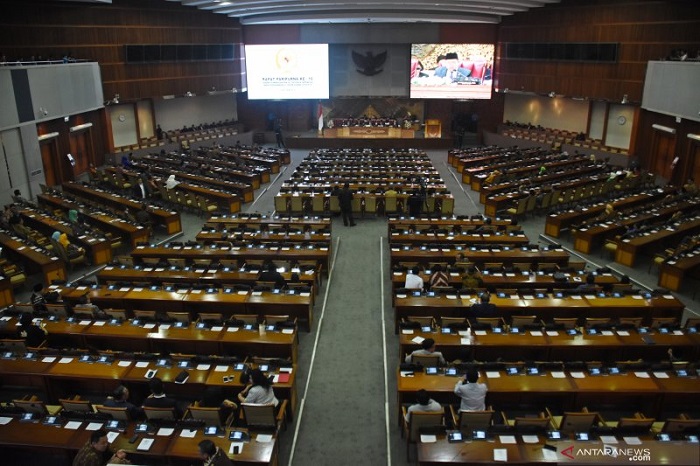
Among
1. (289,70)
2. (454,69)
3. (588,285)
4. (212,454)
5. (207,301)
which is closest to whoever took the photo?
(212,454)

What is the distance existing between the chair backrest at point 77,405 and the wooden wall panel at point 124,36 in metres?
19.6

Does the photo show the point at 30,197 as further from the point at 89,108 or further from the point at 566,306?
the point at 566,306

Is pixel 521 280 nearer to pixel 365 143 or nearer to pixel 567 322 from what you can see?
pixel 567 322

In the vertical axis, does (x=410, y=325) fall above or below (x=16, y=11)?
below

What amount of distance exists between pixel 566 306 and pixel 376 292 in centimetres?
406

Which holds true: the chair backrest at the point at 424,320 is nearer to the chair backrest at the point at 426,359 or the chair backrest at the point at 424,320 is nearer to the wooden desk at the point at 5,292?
the chair backrest at the point at 426,359

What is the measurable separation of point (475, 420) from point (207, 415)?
11.3 feet

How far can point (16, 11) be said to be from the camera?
21375mm

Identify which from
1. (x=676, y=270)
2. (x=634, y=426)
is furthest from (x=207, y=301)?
(x=676, y=270)

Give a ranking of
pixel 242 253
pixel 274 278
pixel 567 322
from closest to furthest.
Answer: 1. pixel 567 322
2. pixel 274 278
3. pixel 242 253

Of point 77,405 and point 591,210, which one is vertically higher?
point 591,210

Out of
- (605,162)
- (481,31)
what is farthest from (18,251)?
(481,31)

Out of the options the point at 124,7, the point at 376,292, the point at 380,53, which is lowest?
the point at 376,292

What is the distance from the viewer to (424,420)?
6.70m
